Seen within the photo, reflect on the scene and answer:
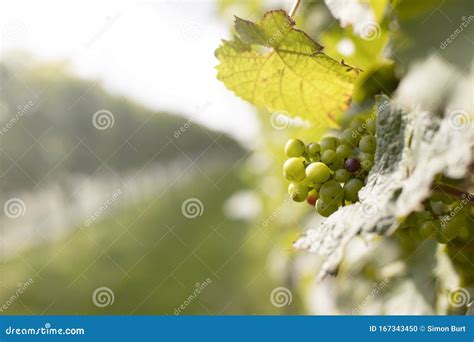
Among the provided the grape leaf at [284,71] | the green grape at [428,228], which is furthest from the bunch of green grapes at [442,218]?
the grape leaf at [284,71]

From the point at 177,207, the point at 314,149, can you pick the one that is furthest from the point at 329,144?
the point at 177,207

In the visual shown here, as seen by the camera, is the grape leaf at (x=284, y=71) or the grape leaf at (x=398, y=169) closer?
the grape leaf at (x=398, y=169)

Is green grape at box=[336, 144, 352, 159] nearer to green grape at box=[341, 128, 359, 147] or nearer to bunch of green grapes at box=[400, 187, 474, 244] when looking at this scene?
green grape at box=[341, 128, 359, 147]

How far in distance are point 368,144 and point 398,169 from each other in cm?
13

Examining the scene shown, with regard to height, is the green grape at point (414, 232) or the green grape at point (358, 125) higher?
the green grape at point (358, 125)

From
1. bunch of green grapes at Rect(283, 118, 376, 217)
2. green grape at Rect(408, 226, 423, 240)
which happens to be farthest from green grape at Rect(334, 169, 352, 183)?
green grape at Rect(408, 226, 423, 240)

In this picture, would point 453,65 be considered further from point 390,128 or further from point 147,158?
point 147,158

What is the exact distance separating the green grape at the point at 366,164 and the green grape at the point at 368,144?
15 mm

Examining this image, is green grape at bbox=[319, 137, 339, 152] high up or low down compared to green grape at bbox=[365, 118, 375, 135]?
down

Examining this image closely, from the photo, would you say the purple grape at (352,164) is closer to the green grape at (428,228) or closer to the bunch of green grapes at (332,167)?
the bunch of green grapes at (332,167)

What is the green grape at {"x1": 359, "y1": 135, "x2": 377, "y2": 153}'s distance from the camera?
2.52ft

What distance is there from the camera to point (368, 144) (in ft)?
2.53

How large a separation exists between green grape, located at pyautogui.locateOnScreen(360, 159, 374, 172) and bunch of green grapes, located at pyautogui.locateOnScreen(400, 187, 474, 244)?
0.08 m

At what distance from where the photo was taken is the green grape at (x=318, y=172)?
0.79 m
